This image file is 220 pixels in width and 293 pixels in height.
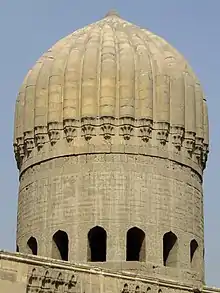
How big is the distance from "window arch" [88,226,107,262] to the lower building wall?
212 cm

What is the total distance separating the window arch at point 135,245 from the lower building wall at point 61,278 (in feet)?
5.86

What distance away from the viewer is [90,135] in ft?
65.3

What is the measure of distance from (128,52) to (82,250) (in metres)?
4.48

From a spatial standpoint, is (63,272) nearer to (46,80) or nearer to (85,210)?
(85,210)

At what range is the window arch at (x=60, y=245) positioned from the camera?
64.0 feet

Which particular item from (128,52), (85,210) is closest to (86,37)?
(128,52)

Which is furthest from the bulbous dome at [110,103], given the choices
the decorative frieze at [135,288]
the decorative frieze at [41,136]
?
the decorative frieze at [135,288]

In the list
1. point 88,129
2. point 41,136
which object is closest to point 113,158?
point 88,129

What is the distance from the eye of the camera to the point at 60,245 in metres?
19.7

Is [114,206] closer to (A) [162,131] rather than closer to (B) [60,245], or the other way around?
(B) [60,245]

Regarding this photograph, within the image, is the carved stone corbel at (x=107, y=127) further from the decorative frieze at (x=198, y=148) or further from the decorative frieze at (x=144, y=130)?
the decorative frieze at (x=198, y=148)

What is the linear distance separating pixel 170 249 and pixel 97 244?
152cm

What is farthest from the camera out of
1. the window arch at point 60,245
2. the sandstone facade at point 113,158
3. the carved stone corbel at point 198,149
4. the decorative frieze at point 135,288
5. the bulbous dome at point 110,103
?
the carved stone corbel at point 198,149

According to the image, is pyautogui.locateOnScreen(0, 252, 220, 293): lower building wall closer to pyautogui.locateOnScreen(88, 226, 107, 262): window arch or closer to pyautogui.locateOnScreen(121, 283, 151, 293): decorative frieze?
pyautogui.locateOnScreen(121, 283, 151, 293): decorative frieze
